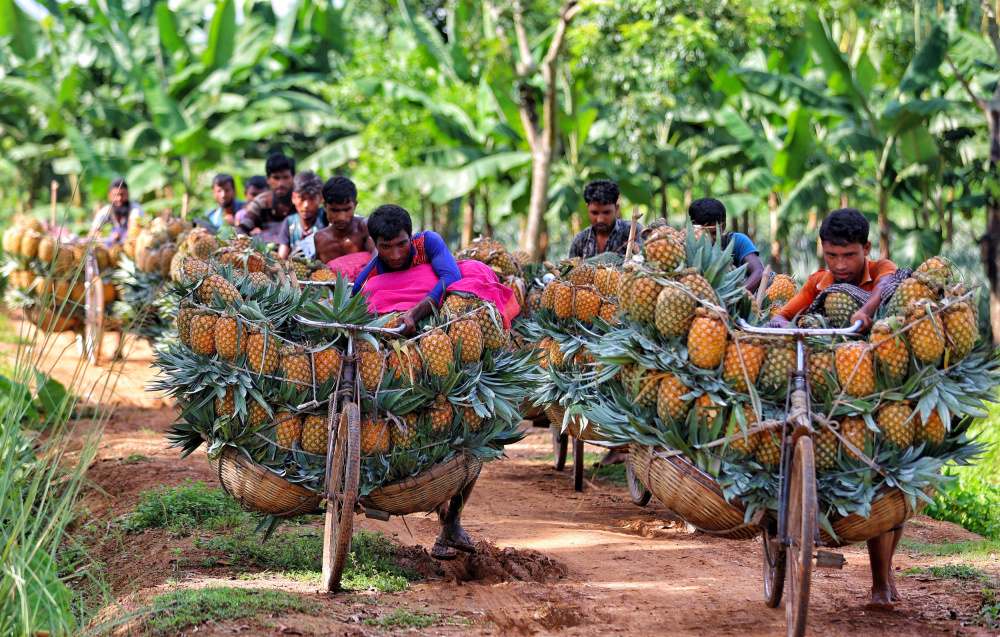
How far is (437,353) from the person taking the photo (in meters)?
4.66

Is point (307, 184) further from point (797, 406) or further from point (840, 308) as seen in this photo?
point (797, 406)

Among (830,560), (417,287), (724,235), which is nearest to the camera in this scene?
(830,560)

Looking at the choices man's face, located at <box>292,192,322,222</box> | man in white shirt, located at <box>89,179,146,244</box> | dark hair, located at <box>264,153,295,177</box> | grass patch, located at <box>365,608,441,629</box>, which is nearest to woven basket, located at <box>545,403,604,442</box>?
grass patch, located at <box>365,608,441,629</box>

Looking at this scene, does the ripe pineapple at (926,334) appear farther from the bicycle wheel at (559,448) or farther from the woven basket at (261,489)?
the bicycle wheel at (559,448)

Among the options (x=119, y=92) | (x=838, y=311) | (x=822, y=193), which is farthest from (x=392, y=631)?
(x=119, y=92)

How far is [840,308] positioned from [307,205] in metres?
4.74

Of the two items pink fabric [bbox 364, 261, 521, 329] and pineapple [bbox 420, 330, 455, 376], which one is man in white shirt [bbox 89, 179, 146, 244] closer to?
pink fabric [bbox 364, 261, 521, 329]

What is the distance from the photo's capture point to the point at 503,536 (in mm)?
5898

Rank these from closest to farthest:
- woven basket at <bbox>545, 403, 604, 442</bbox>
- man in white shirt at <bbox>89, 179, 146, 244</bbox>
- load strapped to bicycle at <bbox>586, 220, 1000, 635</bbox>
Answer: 1. load strapped to bicycle at <bbox>586, 220, 1000, 635</bbox>
2. woven basket at <bbox>545, 403, 604, 442</bbox>
3. man in white shirt at <bbox>89, 179, 146, 244</bbox>

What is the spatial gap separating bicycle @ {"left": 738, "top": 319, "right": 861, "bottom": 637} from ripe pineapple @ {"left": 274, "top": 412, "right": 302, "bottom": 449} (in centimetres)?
222

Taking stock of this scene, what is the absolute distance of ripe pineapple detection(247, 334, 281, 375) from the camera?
441cm

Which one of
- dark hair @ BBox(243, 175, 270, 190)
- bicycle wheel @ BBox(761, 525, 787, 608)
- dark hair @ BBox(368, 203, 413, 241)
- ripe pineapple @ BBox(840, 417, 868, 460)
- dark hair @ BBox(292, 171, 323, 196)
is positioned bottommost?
bicycle wheel @ BBox(761, 525, 787, 608)

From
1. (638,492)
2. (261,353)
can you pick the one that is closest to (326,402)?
(261,353)

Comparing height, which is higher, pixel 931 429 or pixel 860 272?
pixel 860 272
